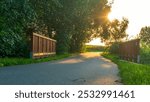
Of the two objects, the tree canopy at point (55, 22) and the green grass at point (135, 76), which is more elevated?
the tree canopy at point (55, 22)

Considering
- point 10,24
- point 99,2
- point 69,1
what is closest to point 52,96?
point 10,24

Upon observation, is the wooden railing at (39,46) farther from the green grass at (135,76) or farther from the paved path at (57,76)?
the green grass at (135,76)

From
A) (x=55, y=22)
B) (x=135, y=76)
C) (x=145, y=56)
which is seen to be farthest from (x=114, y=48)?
(x=135, y=76)

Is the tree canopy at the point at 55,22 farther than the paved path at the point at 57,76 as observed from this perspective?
Yes

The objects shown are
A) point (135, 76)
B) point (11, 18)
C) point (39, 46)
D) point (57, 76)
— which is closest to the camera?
point (135, 76)

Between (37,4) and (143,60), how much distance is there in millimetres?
8524

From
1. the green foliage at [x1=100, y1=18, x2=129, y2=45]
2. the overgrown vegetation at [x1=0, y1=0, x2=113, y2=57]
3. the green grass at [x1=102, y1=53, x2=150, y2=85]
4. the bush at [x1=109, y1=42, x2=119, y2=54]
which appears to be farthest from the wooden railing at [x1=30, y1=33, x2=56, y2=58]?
the green foliage at [x1=100, y1=18, x2=129, y2=45]

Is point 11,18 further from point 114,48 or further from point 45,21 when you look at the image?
point 114,48

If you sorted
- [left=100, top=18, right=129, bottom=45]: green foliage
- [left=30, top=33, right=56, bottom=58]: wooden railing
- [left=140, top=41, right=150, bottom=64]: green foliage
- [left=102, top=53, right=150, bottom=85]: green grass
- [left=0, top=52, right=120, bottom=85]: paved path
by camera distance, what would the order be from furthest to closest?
1. [left=100, top=18, right=129, bottom=45]: green foliage
2. [left=140, top=41, right=150, bottom=64]: green foliage
3. [left=30, top=33, right=56, bottom=58]: wooden railing
4. [left=0, top=52, right=120, bottom=85]: paved path
5. [left=102, top=53, right=150, bottom=85]: green grass

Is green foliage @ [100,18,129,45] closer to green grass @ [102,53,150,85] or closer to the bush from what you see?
the bush

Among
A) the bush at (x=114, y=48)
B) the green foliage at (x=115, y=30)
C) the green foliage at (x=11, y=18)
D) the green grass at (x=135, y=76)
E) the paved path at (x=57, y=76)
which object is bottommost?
the paved path at (x=57, y=76)

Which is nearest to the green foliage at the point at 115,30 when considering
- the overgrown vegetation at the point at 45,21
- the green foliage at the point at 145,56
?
the overgrown vegetation at the point at 45,21

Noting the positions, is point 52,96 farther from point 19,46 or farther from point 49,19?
point 49,19

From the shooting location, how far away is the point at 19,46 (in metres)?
25.3
